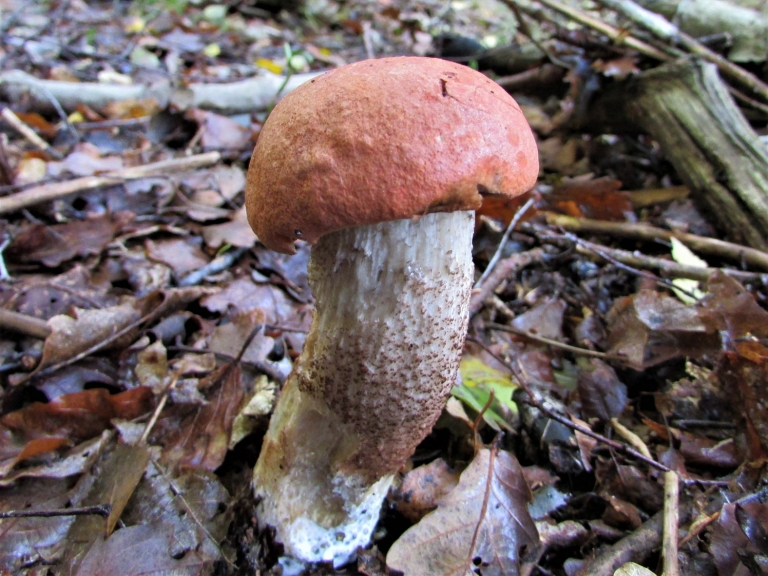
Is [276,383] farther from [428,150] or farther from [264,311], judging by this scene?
[428,150]

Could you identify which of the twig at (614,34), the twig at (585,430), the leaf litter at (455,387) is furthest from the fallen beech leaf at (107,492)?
the twig at (614,34)

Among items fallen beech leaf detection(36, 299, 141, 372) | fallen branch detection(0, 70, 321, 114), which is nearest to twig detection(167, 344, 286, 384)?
fallen beech leaf detection(36, 299, 141, 372)

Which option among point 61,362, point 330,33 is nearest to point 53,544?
point 61,362

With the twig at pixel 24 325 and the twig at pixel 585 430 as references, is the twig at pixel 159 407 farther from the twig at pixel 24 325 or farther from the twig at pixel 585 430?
the twig at pixel 585 430

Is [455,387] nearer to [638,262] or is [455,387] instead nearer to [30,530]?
[638,262]

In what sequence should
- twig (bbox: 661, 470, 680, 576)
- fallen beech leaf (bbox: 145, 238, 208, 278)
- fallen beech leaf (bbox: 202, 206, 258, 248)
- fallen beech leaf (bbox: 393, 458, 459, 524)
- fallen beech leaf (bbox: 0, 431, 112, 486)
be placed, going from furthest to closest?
fallen beech leaf (bbox: 202, 206, 258, 248), fallen beech leaf (bbox: 145, 238, 208, 278), fallen beech leaf (bbox: 393, 458, 459, 524), fallen beech leaf (bbox: 0, 431, 112, 486), twig (bbox: 661, 470, 680, 576)

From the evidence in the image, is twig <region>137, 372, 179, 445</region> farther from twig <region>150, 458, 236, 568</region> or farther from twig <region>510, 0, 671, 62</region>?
twig <region>510, 0, 671, 62</region>
